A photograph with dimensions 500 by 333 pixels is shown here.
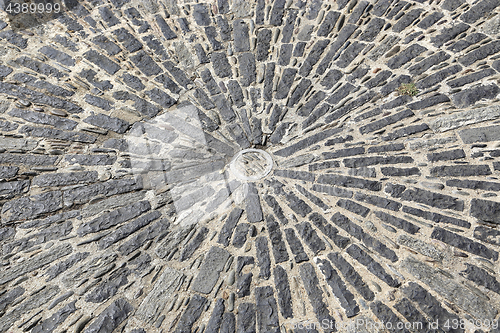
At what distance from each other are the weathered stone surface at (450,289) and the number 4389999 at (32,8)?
927 cm

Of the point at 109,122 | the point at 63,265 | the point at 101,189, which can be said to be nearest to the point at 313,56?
the point at 109,122

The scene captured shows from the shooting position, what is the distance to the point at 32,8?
9.48 m

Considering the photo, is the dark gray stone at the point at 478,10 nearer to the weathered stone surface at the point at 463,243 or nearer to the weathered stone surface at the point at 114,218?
the weathered stone surface at the point at 463,243

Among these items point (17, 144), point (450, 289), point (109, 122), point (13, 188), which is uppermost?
point (109, 122)

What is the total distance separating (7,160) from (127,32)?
3.80 metres

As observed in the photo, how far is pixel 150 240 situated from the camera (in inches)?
252

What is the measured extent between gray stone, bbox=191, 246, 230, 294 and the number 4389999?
709cm

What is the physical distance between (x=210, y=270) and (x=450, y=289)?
345 cm

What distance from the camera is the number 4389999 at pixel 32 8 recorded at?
9406 mm

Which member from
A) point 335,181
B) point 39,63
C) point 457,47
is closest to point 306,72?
point 335,181

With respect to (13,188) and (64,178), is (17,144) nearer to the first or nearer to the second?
(13,188)

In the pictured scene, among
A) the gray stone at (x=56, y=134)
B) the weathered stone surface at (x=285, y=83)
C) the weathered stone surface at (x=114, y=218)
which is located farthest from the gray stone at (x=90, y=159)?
the weathered stone surface at (x=285, y=83)

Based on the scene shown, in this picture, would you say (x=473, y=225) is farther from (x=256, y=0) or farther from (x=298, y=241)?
(x=256, y=0)

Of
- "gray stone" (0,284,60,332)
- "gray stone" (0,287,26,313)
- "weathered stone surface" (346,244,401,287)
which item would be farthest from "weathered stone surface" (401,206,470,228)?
"gray stone" (0,287,26,313)
